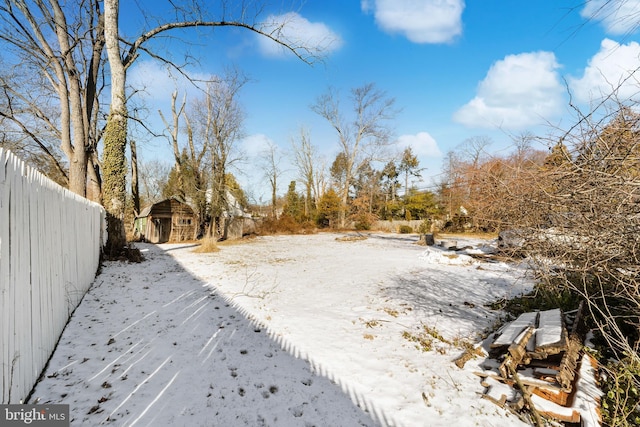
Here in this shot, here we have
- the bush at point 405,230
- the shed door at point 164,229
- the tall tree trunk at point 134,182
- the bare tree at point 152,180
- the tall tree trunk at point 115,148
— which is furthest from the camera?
the bare tree at point 152,180

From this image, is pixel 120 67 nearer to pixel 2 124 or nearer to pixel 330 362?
pixel 2 124

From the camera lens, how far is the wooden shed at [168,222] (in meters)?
16.9

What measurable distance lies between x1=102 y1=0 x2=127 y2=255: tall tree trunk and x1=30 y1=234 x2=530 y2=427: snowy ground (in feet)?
7.48

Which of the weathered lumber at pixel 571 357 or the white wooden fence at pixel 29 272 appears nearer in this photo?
the white wooden fence at pixel 29 272

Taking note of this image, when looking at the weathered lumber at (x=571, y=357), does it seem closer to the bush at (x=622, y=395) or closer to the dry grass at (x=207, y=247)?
the bush at (x=622, y=395)

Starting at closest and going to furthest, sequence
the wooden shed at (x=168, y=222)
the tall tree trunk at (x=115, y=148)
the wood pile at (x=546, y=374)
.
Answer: the wood pile at (x=546, y=374) → the tall tree trunk at (x=115, y=148) → the wooden shed at (x=168, y=222)

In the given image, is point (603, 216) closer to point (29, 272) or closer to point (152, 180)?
point (29, 272)

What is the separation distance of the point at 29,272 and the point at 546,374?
15.9 feet

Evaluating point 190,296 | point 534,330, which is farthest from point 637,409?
point 190,296

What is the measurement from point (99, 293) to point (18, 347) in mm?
3427

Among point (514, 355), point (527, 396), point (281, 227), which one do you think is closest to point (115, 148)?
point (514, 355)

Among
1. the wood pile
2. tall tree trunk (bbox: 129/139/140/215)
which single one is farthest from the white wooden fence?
tall tree trunk (bbox: 129/139/140/215)

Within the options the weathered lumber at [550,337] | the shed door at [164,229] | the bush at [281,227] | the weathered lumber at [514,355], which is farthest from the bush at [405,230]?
the weathered lumber at [514,355]

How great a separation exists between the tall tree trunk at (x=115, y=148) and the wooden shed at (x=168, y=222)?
9461 mm
